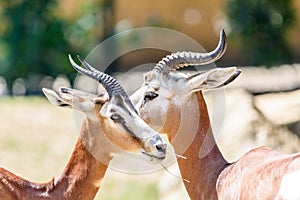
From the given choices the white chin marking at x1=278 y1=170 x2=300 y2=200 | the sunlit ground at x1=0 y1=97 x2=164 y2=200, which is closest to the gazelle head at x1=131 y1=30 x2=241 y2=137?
the white chin marking at x1=278 y1=170 x2=300 y2=200

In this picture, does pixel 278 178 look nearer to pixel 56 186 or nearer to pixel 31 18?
pixel 56 186

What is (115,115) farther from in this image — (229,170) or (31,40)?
(31,40)

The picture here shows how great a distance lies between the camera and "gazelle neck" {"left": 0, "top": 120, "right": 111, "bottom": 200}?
900cm

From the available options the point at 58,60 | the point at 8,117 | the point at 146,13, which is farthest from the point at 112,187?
the point at 146,13

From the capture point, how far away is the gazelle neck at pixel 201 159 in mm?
9836

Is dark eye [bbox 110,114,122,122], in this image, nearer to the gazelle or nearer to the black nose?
the black nose

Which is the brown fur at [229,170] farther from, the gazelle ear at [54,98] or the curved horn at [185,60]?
the gazelle ear at [54,98]

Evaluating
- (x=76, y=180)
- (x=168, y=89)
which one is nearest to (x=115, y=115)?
(x=76, y=180)

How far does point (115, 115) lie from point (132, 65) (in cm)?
1991

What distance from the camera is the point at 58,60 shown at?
2452cm

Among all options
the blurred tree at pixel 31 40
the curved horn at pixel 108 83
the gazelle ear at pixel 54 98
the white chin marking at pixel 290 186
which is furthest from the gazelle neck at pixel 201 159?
the blurred tree at pixel 31 40

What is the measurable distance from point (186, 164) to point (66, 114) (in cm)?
962

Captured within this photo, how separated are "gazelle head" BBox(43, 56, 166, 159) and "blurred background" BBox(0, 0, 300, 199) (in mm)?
4671

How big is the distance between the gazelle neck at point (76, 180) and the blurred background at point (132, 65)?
4.48 meters
